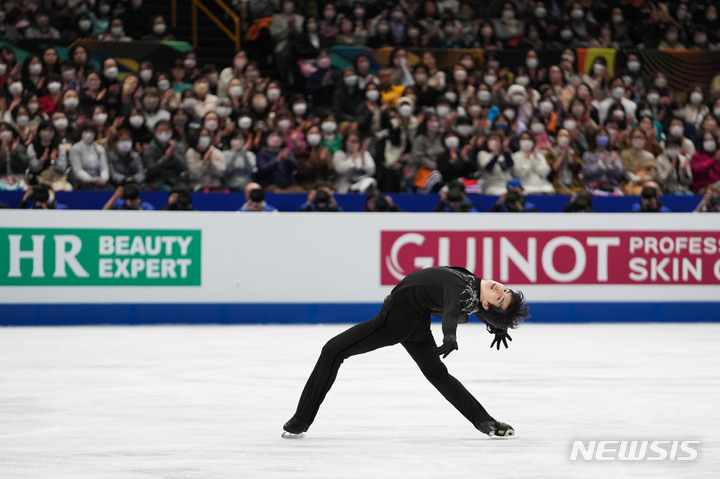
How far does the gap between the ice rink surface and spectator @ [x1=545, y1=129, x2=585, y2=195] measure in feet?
16.3

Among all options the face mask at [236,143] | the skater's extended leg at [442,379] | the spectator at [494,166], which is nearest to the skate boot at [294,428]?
the skater's extended leg at [442,379]

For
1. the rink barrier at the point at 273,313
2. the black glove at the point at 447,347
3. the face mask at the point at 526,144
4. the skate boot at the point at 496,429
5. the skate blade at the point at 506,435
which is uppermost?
the face mask at the point at 526,144

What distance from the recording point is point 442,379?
275 inches

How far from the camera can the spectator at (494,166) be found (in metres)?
17.4

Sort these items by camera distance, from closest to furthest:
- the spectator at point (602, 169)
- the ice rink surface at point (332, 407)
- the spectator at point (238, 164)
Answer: the ice rink surface at point (332, 407)
the spectator at point (238, 164)
the spectator at point (602, 169)

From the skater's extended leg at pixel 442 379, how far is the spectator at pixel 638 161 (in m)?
12.1

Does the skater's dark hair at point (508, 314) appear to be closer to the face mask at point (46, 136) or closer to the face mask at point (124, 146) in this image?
the face mask at point (124, 146)

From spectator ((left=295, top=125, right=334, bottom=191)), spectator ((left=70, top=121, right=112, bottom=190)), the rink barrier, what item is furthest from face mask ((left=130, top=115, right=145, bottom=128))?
the rink barrier

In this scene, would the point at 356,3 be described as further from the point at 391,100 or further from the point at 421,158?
the point at 421,158

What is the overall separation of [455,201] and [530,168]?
238 cm

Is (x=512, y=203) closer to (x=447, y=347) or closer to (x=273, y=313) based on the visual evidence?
(x=273, y=313)

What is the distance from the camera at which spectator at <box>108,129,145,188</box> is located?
53.6 feet

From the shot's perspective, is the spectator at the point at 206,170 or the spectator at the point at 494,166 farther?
the spectator at the point at 494,166

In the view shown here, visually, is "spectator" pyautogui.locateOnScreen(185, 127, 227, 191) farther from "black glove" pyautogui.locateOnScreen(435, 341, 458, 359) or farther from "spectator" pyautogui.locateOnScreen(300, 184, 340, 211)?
"black glove" pyautogui.locateOnScreen(435, 341, 458, 359)
